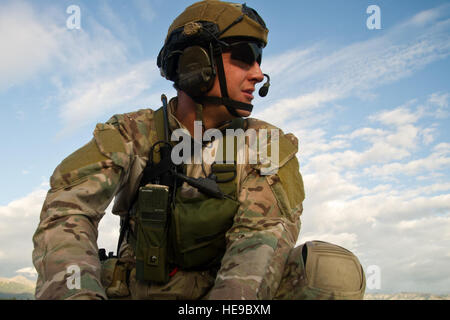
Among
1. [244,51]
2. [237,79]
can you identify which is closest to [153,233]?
[237,79]

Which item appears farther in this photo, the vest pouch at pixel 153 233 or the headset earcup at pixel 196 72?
the headset earcup at pixel 196 72

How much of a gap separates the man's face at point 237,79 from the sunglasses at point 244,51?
0.03m

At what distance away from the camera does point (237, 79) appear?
421 centimetres

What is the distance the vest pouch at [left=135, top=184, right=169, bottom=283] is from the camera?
3656 mm

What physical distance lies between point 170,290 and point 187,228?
2.15 ft

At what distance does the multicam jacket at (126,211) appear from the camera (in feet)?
10.2

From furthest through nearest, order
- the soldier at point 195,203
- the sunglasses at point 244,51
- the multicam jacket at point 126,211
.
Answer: the sunglasses at point 244,51 < the soldier at point 195,203 < the multicam jacket at point 126,211

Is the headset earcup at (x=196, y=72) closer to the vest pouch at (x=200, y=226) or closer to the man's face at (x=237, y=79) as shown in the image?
the man's face at (x=237, y=79)

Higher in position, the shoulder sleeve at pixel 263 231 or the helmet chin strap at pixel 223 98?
the helmet chin strap at pixel 223 98

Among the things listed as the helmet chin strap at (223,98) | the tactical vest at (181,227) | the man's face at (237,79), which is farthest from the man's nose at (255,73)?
the tactical vest at (181,227)

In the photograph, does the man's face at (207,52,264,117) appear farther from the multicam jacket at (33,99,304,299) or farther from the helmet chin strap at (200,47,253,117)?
the multicam jacket at (33,99,304,299)

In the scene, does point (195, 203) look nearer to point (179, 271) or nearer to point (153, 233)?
point (153, 233)
